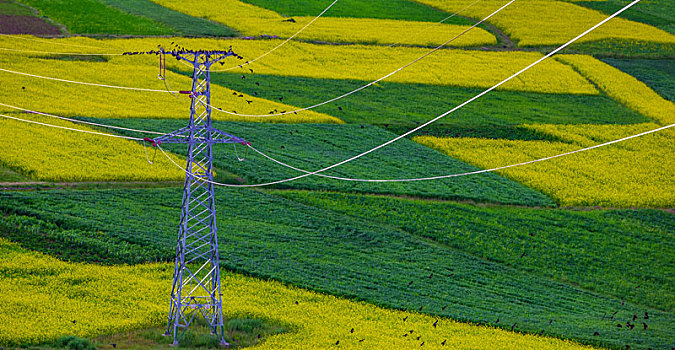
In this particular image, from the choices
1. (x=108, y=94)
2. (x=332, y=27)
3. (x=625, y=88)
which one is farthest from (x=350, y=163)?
(x=332, y=27)

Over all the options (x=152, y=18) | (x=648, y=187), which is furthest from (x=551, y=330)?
(x=152, y=18)

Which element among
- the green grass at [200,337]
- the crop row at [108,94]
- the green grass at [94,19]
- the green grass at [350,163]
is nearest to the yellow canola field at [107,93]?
the crop row at [108,94]

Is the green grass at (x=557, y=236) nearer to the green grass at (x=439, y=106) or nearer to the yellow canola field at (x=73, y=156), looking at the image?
the yellow canola field at (x=73, y=156)

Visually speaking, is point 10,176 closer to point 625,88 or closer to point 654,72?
point 625,88

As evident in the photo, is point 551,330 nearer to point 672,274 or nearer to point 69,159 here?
point 672,274

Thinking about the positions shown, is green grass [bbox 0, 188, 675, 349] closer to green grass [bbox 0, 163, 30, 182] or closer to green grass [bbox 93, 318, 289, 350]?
green grass [bbox 0, 163, 30, 182]

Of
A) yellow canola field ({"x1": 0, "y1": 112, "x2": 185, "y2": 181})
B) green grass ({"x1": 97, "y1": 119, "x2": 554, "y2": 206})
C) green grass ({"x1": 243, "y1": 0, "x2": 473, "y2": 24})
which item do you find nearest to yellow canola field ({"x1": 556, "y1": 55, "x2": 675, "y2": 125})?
green grass ({"x1": 243, "y1": 0, "x2": 473, "y2": 24})
